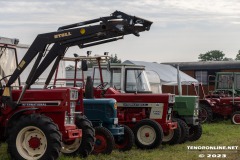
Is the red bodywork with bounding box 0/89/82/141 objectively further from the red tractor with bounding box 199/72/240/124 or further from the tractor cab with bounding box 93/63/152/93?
the red tractor with bounding box 199/72/240/124

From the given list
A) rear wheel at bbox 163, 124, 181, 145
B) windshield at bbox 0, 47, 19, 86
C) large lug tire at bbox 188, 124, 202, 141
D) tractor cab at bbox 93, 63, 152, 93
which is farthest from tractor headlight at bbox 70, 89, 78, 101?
large lug tire at bbox 188, 124, 202, 141

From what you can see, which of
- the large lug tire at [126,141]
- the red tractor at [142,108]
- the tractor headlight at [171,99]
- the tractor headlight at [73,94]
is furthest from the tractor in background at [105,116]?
the tractor headlight at [171,99]

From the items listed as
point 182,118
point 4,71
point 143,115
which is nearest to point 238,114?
point 182,118

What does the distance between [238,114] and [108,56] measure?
904 cm

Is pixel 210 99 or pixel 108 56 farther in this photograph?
pixel 210 99

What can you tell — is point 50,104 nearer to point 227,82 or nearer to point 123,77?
point 123,77

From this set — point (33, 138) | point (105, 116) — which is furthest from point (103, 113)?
point (33, 138)

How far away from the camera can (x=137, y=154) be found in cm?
1092

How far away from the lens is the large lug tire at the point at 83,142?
9.62 meters

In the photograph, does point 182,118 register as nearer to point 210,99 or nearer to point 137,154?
point 137,154

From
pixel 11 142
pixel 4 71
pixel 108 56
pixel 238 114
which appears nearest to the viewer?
pixel 11 142

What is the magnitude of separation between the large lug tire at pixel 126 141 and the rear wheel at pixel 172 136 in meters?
1.66

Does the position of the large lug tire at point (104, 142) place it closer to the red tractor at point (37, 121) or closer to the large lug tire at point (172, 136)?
the red tractor at point (37, 121)

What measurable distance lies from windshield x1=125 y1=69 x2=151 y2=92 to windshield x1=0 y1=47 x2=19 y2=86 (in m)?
4.07
